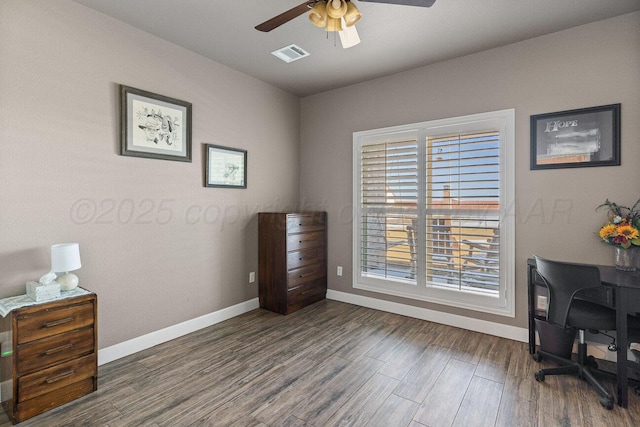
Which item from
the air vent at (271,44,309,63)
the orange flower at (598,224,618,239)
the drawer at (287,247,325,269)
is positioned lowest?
the drawer at (287,247,325,269)

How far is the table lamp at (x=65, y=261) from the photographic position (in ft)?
6.76

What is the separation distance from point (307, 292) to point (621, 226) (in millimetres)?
3081

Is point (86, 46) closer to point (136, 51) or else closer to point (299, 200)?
point (136, 51)

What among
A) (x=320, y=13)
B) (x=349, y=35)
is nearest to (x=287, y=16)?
(x=320, y=13)

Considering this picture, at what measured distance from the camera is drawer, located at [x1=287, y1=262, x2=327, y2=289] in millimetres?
3662

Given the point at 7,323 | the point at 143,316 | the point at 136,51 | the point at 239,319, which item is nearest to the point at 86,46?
the point at 136,51

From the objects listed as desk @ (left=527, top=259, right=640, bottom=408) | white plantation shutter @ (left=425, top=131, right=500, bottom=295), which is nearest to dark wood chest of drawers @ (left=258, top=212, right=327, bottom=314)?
white plantation shutter @ (left=425, top=131, right=500, bottom=295)

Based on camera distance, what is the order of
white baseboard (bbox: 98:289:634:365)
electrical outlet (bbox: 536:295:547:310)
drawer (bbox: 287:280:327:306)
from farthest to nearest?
drawer (bbox: 287:280:327:306) < electrical outlet (bbox: 536:295:547:310) < white baseboard (bbox: 98:289:634:365)

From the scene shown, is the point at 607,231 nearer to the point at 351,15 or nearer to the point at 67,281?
the point at 351,15

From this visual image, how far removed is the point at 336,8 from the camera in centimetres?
181

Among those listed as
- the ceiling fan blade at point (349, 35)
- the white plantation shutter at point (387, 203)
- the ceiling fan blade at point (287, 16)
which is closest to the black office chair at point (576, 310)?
the white plantation shutter at point (387, 203)

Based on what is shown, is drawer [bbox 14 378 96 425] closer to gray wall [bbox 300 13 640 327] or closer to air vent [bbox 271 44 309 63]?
gray wall [bbox 300 13 640 327]

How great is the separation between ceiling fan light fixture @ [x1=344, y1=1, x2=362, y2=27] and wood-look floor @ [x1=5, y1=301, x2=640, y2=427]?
2484 millimetres

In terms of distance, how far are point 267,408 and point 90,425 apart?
3.42 ft
